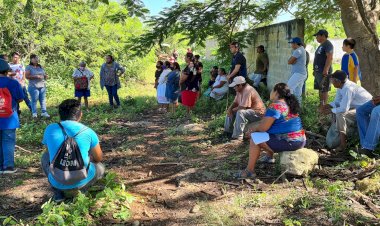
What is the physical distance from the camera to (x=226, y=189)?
4.80m

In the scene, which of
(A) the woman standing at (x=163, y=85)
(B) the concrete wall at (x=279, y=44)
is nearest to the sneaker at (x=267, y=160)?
(B) the concrete wall at (x=279, y=44)

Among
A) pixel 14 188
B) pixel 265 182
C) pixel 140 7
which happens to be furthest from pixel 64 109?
pixel 140 7

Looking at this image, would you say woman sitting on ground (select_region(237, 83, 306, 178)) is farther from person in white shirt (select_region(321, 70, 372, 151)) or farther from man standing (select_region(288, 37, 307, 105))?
man standing (select_region(288, 37, 307, 105))

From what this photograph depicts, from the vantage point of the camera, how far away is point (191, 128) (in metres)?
8.27

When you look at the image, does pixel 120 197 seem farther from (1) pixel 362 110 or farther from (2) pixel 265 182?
(1) pixel 362 110

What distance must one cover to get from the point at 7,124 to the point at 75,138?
2175 millimetres

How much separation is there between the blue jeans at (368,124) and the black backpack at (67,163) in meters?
3.94

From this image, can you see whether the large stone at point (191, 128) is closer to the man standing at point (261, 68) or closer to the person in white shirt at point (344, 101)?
the person in white shirt at point (344, 101)

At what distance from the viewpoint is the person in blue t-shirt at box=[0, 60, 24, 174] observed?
5.66m

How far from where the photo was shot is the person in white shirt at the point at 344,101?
568cm

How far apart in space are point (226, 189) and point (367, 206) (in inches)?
64.1

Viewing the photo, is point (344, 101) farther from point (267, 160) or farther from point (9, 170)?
point (9, 170)

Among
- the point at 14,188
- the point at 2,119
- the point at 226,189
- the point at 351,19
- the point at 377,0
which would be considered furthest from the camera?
the point at 377,0

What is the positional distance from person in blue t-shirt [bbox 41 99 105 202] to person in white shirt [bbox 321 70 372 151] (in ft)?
12.0
